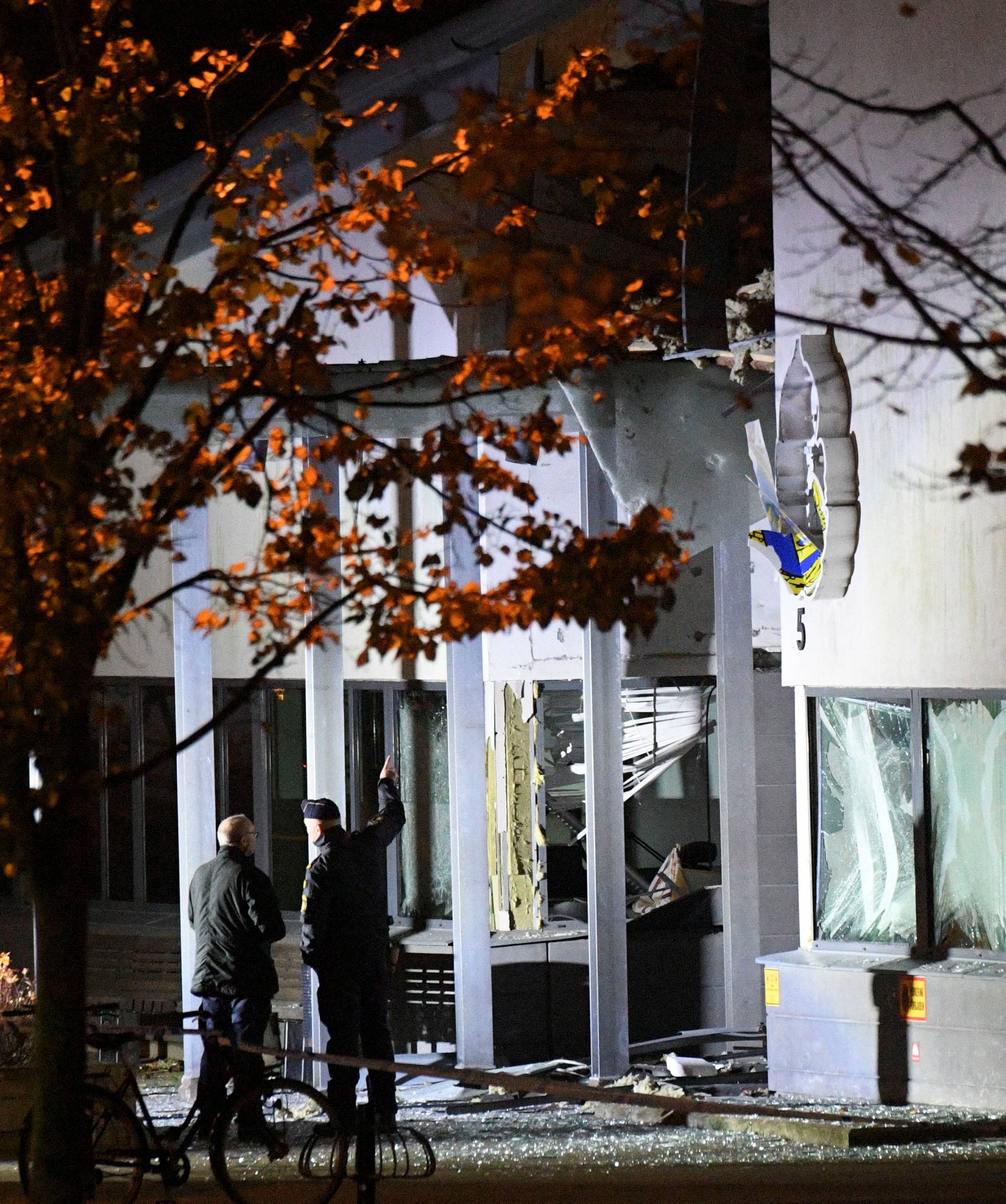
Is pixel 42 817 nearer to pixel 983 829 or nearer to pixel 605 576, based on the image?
pixel 605 576

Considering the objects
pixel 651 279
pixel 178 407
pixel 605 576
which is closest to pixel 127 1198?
pixel 605 576

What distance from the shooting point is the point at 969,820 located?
34.1 ft

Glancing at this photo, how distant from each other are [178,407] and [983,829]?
21.0ft

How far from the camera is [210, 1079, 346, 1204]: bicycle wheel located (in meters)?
8.18

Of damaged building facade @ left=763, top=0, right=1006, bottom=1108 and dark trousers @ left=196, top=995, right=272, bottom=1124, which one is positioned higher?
damaged building facade @ left=763, top=0, right=1006, bottom=1108

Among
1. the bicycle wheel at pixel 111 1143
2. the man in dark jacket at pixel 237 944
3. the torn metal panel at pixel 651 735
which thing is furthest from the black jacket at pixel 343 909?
the torn metal panel at pixel 651 735

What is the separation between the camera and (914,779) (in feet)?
35.0

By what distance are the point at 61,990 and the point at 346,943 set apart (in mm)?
3528

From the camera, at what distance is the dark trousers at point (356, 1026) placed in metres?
9.84

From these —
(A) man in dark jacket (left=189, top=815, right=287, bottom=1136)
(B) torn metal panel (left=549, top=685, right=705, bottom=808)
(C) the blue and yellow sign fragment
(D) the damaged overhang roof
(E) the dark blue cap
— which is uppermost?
(D) the damaged overhang roof

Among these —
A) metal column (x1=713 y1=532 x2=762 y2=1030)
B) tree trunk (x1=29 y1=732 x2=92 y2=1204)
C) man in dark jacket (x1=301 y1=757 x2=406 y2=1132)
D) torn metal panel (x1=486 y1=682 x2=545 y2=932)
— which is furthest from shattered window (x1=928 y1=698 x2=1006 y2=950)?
tree trunk (x1=29 y1=732 x2=92 y2=1204)

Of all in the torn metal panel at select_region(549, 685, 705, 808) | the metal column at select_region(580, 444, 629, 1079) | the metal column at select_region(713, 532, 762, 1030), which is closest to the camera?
the metal column at select_region(580, 444, 629, 1079)

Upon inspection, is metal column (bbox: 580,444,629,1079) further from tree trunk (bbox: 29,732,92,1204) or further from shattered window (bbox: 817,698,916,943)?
tree trunk (bbox: 29,732,92,1204)

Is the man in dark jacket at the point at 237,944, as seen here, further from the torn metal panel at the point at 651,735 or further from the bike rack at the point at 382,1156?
the torn metal panel at the point at 651,735
